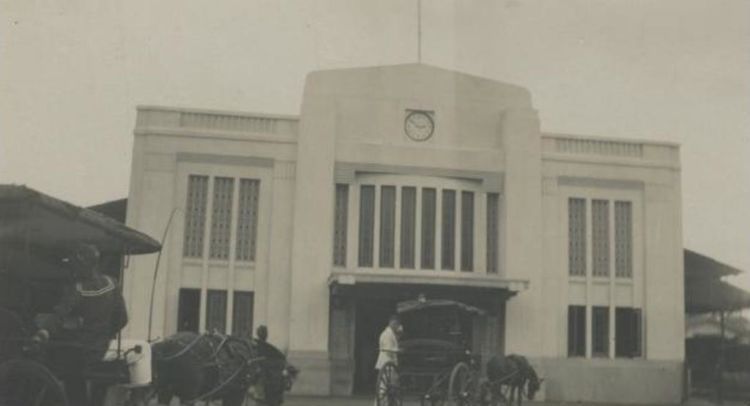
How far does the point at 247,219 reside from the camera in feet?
83.2

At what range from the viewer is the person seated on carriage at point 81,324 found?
26.3 feet

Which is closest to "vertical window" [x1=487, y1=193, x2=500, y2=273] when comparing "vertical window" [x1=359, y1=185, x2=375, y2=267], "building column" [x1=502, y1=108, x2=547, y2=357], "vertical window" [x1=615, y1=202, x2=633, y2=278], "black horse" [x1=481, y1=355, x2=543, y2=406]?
"building column" [x1=502, y1=108, x2=547, y2=357]

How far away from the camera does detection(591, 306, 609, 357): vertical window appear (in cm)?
2638

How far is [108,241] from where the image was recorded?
1000 cm

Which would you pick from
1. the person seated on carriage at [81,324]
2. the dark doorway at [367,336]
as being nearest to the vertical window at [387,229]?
the dark doorway at [367,336]

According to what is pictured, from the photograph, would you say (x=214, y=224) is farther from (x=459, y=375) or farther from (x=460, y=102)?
(x=459, y=375)

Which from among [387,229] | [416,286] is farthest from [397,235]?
[416,286]

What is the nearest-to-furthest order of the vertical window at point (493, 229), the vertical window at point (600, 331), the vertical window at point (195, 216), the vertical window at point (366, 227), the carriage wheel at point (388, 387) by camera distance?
1. the carriage wheel at point (388, 387)
2. the vertical window at point (195, 216)
3. the vertical window at point (366, 227)
4. the vertical window at point (493, 229)
5. the vertical window at point (600, 331)

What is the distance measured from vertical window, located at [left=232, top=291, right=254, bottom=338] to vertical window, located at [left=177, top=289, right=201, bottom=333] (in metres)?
0.88

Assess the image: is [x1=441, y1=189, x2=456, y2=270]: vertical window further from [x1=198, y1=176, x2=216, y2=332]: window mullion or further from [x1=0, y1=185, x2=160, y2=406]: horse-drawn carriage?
[x1=0, y1=185, x2=160, y2=406]: horse-drawn carriage

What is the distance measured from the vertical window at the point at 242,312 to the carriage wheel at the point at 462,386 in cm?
1156

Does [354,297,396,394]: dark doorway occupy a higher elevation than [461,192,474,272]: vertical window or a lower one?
lower

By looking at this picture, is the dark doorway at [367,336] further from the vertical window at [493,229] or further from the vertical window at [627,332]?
the vertical window at [627,332]

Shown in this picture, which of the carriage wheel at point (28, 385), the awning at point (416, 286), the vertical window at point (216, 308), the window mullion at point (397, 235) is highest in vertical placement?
the window mullion at point (397, 235)
